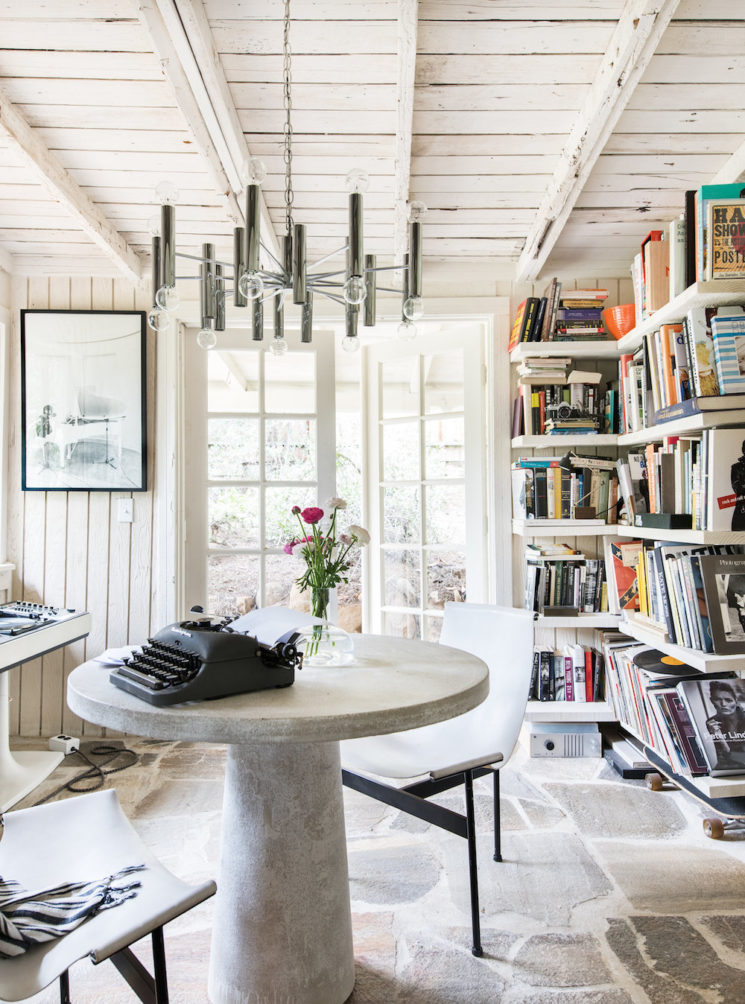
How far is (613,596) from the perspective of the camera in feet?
10.1

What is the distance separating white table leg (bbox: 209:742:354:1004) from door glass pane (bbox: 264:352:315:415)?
227 cm

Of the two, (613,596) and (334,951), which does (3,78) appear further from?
(613,596)

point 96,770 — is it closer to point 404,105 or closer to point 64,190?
point 64,190

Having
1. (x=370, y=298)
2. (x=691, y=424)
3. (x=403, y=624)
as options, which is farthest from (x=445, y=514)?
(x=370, y=298)

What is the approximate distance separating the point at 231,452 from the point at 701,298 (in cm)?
227

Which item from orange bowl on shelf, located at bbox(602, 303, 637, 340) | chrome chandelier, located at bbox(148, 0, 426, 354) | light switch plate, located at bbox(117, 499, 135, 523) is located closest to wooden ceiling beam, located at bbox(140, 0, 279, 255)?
chrome chandelier, located at bbox(148, 0, 426, 354)

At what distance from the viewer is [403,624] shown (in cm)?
362

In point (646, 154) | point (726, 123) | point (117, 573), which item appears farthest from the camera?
point (117, 573)

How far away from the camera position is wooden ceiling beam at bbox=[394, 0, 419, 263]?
1617mm

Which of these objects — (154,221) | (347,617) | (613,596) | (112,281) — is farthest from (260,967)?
(347,617)

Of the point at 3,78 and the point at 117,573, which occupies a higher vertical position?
the point at 3,78

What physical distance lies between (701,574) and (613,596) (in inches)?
33.5

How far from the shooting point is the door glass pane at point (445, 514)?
3.51 meters

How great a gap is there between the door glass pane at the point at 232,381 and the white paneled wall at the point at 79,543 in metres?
0.32
